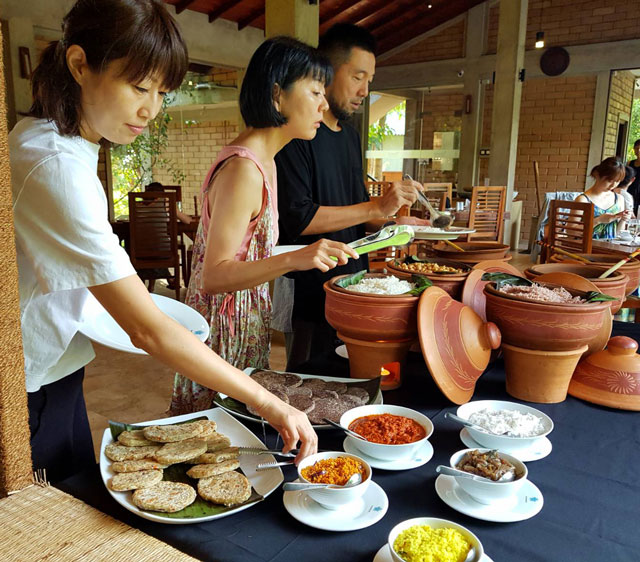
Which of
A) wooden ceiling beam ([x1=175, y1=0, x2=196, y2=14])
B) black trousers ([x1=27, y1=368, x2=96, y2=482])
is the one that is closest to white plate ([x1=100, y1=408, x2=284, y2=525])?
black trousers ([x1=27, y1=368, x2=96, y2=482])

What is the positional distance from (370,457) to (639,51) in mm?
9169

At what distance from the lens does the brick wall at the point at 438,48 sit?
9578 mm

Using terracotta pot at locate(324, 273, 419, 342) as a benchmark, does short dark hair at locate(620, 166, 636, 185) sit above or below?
above

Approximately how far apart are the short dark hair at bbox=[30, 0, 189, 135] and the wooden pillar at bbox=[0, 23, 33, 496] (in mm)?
183

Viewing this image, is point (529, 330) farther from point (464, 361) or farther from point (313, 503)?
point (313, 503)

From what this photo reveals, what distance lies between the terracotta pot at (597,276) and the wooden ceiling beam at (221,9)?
6.63 meters

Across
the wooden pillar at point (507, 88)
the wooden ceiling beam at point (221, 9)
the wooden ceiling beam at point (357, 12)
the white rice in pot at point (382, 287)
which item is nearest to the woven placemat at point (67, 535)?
the white rice in pot at point (382, 287)

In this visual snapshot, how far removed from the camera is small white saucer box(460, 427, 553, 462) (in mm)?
941

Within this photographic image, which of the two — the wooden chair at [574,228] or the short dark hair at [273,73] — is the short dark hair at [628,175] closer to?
the wooden chair at [574,228]

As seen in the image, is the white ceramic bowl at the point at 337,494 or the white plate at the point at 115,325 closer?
the white ceramic bowl at the point at 337,494

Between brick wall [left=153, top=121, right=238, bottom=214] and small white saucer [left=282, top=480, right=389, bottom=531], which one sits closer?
small white saucer [left=282, top=480, right=389, bottom=531]

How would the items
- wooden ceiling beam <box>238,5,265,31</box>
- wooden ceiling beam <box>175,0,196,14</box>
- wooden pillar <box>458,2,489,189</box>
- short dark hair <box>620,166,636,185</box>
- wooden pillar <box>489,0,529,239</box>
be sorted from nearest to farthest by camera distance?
short dark hair <box>620,166,636,185</box>, wooden ceiling beam <box>175,0,196,14</box>, wooden pillar <box>489,0,529,239</box>, wooden ceiling beam <box>238,5,265,31</box>, wooden pillar <box>458,2,489,189</box>

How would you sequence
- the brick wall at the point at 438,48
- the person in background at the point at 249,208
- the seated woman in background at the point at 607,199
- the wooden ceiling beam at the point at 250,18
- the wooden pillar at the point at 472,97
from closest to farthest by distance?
the person in background at the point at 249,208 < the seated woman in background at the point at 607,199 < the wooden ceiling beam at the point at 250,18 < the wooden pillar at the point at 472,97 < the brick wall at the point at 438,48

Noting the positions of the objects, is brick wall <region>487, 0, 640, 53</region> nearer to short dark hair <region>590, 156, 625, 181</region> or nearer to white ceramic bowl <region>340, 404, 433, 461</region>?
short dark hair <region>590, 156, 625, 181</region>
